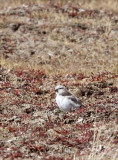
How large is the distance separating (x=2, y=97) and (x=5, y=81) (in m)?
1.77

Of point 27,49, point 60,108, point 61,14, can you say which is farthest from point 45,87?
point 61,14

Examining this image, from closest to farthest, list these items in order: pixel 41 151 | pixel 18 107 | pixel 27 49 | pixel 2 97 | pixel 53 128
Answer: pixel 41 151, pixel 53 128, pixel 18 107, pixel 2 97, pixel 27 49

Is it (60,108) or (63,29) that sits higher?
(63,29)

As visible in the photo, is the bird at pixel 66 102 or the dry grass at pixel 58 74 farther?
the bird at pixel 66 102

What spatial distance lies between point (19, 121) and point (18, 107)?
1.11m

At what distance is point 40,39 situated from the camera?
68.7ft

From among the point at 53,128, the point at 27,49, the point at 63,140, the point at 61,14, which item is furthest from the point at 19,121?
the point at 61,14

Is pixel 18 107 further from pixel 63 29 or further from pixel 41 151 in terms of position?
pixel 63 29

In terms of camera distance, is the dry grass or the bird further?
the bird

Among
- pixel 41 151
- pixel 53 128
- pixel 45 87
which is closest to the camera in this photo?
pixel 41 151

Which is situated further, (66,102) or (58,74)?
(58,74)

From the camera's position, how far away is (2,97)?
36.0 feet

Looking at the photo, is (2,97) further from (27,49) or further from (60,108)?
(27,49)

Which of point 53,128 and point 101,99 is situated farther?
point 101,99
